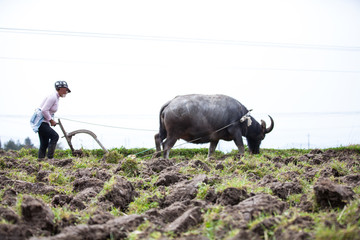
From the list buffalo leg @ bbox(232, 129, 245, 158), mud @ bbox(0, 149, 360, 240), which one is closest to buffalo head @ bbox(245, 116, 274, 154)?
buffalo leg @ bbox(232, 129, 245, 158)

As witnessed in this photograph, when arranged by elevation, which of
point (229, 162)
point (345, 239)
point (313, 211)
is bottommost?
point (229, 162)

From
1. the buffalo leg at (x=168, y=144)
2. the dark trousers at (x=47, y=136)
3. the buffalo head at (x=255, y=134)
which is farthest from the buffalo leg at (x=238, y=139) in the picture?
the dark trousers at (x=47, y=136)

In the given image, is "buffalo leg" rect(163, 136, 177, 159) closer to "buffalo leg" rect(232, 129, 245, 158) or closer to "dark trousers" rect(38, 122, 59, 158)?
"buffalo leg" rect(232, 129, 245, 158)

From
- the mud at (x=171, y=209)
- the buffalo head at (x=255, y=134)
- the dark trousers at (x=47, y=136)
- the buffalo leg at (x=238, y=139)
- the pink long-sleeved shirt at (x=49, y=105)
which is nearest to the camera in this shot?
the mud at (x=171, y=209)

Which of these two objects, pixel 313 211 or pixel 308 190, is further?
pixel 308 190

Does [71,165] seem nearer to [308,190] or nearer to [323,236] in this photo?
→ [308,190]

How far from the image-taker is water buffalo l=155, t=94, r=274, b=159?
1075 cm

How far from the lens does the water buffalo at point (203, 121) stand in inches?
423

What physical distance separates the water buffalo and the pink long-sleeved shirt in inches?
120

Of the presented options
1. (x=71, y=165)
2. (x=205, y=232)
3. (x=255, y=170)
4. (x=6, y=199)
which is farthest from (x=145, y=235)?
(x=71, y=165)

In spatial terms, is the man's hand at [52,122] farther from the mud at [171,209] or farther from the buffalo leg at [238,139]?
the buffalo leg at [238,139]

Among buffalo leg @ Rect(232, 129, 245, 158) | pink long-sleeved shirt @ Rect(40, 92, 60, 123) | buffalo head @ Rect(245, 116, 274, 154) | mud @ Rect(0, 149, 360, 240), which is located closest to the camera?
mud @ Rect(0, 149, 360, 240)

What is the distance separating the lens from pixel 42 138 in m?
9.15

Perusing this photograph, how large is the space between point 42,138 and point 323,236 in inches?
308
